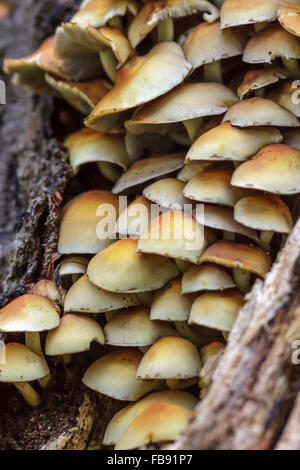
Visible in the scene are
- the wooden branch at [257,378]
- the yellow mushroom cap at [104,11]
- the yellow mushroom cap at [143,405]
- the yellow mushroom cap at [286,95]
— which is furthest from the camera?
the yellow mushroom cap at [104,11]

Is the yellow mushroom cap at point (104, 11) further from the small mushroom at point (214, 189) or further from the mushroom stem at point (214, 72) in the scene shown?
the small mushroom at point (214, 189)

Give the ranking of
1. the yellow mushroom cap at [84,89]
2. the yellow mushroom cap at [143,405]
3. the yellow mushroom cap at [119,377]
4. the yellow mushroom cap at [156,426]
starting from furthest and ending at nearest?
the yellow mushroom cap at [84,89]
the yellow mushroom cap at [119,377]
the yellow mushroom cap at [143,405]
the yellow mushroom cap at [156,426]

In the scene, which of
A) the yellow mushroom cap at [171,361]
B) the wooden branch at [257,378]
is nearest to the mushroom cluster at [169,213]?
the yellow mushroom cap at [171,361]

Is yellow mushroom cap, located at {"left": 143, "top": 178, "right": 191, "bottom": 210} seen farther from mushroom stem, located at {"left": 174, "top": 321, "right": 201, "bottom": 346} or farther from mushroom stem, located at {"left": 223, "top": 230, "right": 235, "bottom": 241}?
mushroom stem, located at {"left": 174, "top": 321, "right": 201, "bottom": 346}

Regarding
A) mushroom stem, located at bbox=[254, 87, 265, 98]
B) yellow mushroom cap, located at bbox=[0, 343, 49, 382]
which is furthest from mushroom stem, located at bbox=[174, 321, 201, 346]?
mushroom stem, located at bbox=[254, 87, 265, 98]

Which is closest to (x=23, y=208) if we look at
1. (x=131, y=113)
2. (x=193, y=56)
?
(x=131, y=113)

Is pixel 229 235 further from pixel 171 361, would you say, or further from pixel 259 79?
pixel 259 79

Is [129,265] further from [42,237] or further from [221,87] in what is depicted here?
[221,87]

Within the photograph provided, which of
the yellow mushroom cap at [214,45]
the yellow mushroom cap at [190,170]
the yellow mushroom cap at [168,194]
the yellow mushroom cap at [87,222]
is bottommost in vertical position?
the yellow mushroom cap at [87,222]
